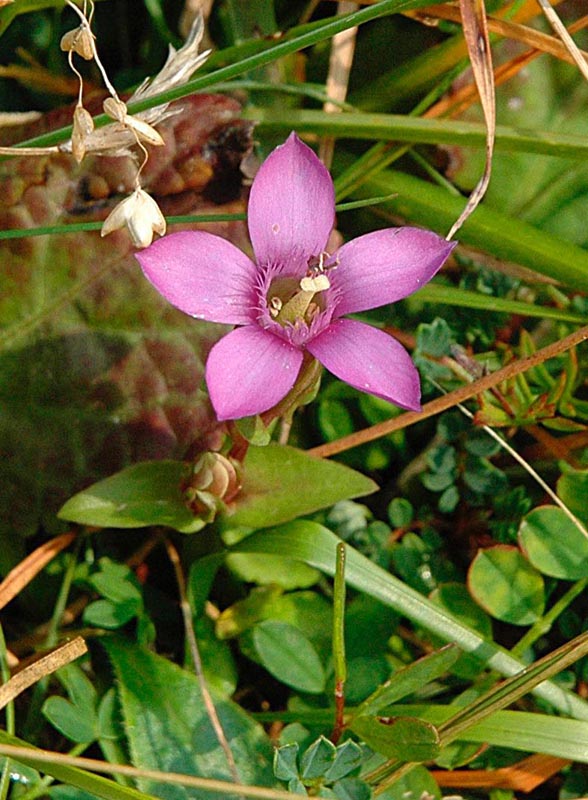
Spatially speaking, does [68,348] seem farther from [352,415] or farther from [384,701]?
[384,701]

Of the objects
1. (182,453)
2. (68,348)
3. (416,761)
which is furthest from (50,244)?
(416,761)

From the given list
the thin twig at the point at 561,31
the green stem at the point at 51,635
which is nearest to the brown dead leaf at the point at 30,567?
the green stem at the point at 51,635

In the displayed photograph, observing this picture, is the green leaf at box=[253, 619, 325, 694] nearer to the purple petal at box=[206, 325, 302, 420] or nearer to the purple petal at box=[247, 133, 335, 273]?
the purple petal at box=[206, 325, 302, 420]

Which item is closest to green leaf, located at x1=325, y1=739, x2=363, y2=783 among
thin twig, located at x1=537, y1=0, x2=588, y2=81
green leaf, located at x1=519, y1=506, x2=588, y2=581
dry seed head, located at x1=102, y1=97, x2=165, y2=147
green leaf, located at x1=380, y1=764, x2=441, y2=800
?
green leaf, located at x1=380, y1=764, x2=441, y2=800

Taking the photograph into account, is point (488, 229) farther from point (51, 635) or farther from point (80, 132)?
point (51, 635)

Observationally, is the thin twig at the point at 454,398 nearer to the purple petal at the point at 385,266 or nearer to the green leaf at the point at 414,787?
the purple petal at the point at 385,266
